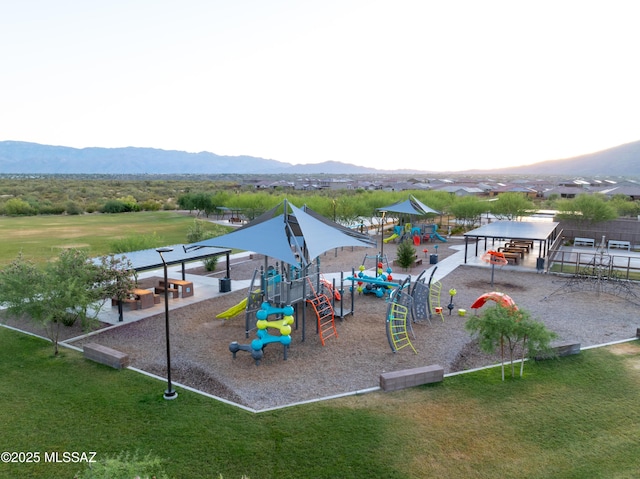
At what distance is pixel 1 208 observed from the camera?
54.2 m

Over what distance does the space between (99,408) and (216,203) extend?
44.7m

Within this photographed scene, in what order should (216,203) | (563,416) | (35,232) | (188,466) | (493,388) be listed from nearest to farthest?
(188,466)
(563,416)
(493,388)
(35,232)
(216,203)

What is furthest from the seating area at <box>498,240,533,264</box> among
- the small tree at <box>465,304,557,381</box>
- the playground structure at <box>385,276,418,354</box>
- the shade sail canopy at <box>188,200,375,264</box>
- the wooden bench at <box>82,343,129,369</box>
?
the wooden bench at <box>82,343,129,369</box>

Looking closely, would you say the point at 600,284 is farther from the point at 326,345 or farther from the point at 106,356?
the point at 106,356

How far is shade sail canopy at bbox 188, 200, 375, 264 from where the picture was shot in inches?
523

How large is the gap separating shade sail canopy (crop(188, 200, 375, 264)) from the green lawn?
16.2ft

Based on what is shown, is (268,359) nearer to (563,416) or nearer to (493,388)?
(493,388)

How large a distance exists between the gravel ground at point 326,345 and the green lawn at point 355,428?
742 mm

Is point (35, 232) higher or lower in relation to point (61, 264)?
lower

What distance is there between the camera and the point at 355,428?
8.12 meters

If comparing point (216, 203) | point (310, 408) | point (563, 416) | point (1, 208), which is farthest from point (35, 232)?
point (563, 416)

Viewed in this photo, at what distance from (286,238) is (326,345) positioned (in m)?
3.58

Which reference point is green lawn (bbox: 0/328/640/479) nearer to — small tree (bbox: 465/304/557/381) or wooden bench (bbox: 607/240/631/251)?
small tree (bbox: 465/304/557/381)

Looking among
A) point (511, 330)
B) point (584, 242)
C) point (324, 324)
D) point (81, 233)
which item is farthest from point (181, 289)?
point (584, 242)
